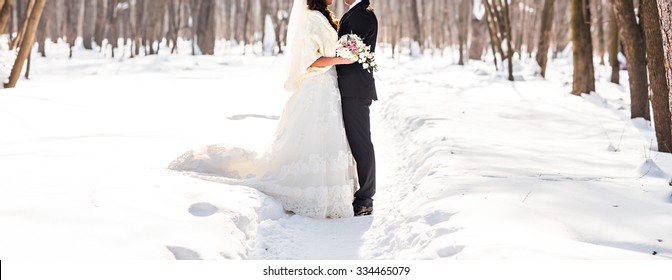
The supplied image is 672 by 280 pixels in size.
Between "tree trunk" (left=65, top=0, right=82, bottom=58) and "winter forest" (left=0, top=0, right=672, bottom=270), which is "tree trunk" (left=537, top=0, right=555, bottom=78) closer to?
"winter forest" (left=0, top=0, right=672, bottom=270)

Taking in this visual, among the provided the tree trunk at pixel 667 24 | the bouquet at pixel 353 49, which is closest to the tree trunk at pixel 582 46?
the tree trunk at pixel 667 24

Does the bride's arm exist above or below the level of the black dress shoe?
above

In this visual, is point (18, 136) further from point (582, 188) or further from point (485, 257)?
point (582, 188)

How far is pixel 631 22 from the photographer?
22.1 ft

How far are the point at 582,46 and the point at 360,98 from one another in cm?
787

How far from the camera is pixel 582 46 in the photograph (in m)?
10.4

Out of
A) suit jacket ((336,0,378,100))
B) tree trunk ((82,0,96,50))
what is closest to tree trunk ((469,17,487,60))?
tree trunk ((82,0,96,50))

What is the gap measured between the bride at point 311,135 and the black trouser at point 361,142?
0.06 m

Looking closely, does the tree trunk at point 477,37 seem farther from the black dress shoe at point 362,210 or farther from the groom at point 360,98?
the black dress shoe at point 362,210

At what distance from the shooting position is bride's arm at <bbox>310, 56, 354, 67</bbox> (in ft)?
13.0

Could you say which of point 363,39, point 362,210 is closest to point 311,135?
point 362,210

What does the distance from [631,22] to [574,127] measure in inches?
63.9

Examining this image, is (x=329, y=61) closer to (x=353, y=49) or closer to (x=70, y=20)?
(x=353, y=49)

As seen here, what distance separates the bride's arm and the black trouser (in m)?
0.31
